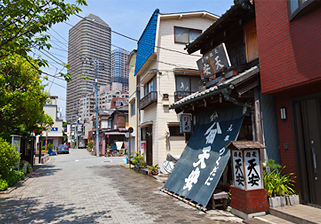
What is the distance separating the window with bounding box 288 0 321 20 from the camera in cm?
613

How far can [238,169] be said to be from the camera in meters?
7.32

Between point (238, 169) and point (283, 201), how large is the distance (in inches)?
66.1

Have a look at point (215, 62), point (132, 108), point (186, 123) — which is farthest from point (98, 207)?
point (132, 108)

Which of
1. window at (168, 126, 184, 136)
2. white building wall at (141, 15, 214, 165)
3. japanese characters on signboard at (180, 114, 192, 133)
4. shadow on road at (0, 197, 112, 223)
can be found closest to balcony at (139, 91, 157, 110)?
white building wall at (141, 15, 214, 165)

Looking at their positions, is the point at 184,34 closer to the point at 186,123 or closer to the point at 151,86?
the point at 151,86

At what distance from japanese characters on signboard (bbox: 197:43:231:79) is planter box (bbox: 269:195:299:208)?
532cm

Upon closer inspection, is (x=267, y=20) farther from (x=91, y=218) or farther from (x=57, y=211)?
(x=57, y=211)

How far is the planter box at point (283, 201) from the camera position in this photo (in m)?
6.97

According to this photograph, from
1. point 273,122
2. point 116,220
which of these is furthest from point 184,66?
point 116,220

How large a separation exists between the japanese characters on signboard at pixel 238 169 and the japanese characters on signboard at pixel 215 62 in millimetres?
3915

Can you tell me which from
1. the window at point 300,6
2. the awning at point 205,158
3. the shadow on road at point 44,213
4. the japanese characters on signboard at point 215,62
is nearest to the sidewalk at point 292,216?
the awning at point 205,158

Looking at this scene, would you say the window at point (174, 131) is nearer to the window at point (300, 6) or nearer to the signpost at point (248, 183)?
the signpost at point (248, 183)

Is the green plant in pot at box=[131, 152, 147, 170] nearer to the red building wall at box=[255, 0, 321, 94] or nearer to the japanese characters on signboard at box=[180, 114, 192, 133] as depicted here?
the japanese characters on signboard at box=[180, 114, 192, 133]

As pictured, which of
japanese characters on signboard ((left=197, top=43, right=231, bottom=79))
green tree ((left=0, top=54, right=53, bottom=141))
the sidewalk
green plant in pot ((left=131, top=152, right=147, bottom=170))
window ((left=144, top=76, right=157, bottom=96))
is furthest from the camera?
green plant in pot ((left=131, top=152, right=147, bottom=170))
